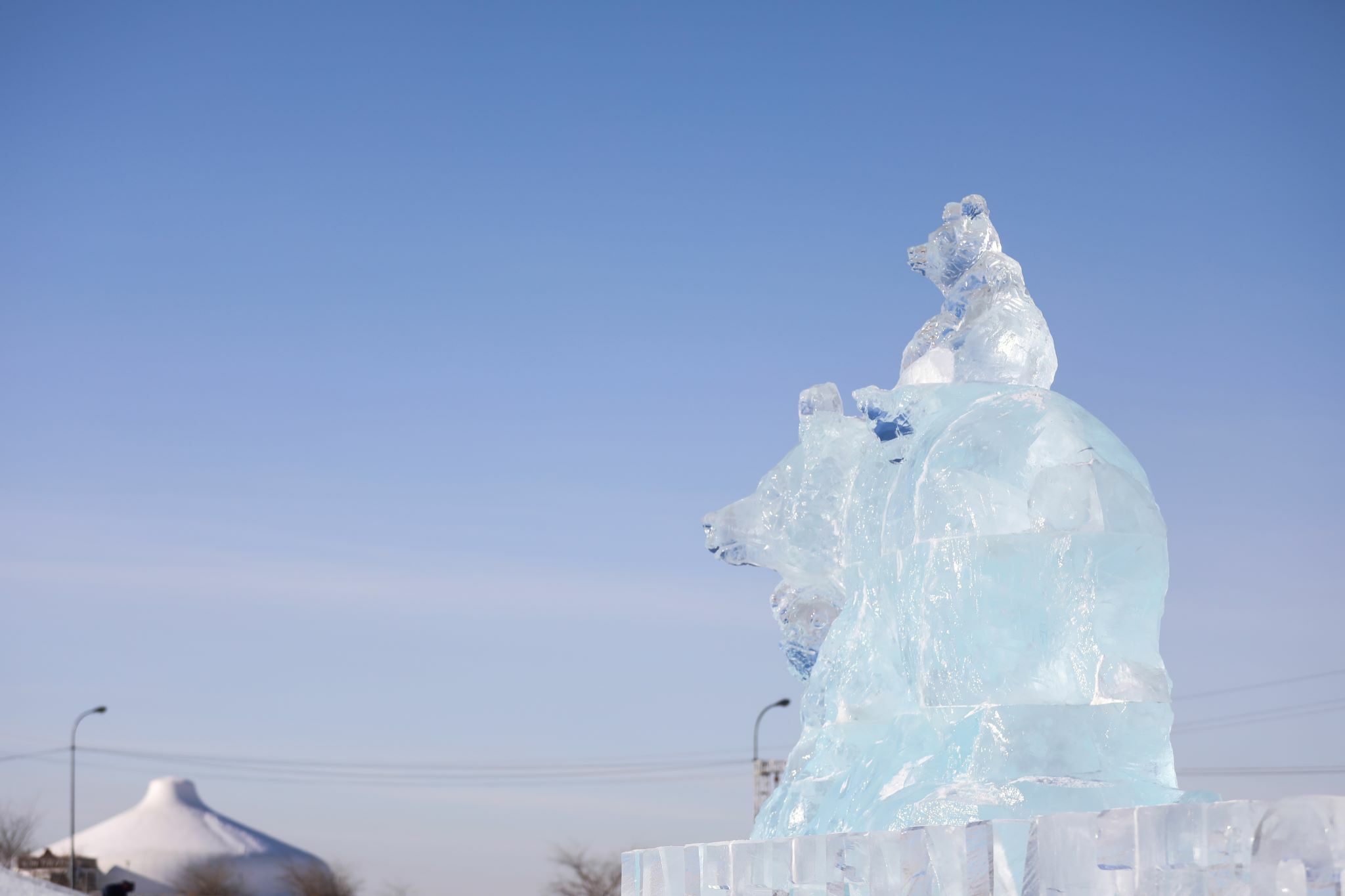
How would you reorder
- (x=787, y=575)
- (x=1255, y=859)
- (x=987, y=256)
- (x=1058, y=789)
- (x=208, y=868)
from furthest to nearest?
(x=208, y=868), (x=787, y=575), (x=987, y=256), (x=1058, y=789), (x=1255, y=859)

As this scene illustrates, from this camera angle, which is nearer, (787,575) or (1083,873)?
(1083,873)

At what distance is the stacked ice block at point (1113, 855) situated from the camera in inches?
241

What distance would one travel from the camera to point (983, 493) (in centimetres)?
858

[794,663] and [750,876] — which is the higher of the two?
[794,663]

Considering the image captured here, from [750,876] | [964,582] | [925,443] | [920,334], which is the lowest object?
[750,876]

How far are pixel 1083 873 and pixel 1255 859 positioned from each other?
2.27ft

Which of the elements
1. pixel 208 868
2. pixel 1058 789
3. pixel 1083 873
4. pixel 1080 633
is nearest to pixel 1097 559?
pixel 1080 633

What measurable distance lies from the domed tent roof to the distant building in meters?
12.9

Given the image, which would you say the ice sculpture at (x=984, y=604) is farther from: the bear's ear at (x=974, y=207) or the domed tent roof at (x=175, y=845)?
the domed tent roof at (x=175, y=845)

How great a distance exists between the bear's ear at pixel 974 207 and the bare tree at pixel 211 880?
63946mm

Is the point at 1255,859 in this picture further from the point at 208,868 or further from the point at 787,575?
the point at 208,868

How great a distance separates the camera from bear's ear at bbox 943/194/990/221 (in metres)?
10.4

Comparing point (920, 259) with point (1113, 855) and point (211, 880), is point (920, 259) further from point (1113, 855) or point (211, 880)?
point (211, 880)

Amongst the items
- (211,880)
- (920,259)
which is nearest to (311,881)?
(211,880)
